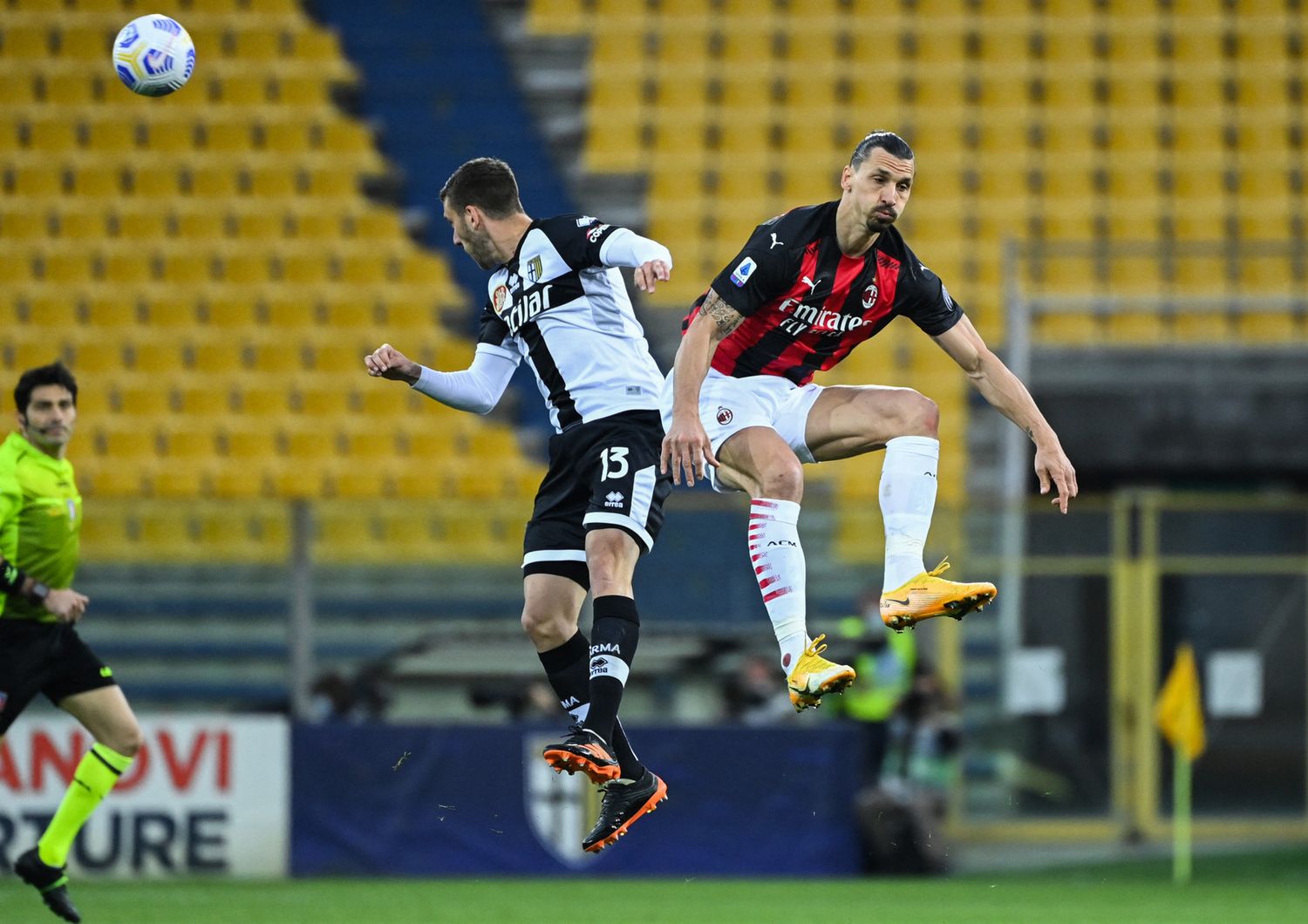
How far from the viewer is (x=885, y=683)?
12.5 m

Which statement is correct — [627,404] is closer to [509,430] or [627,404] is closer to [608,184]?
[509,430]

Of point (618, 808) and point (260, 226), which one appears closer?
point (618, 808)

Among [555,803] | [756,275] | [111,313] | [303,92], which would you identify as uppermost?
[303,92]

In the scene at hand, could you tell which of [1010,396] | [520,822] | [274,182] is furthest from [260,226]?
[1010,396]

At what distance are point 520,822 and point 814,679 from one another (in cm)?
617

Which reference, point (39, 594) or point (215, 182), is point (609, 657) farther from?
point (215, 182)

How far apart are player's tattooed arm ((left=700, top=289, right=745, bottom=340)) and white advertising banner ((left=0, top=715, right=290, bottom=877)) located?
6704mm

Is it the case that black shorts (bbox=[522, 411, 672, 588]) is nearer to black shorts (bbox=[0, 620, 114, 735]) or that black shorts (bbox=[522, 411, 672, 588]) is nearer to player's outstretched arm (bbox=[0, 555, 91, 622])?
player's outstretched arm (bbox=[0, 555, 91, 622])

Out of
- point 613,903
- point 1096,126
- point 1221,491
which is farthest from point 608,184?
point 613,903

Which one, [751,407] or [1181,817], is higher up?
[751,407]

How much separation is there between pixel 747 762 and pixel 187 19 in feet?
29.4

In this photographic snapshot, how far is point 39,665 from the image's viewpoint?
8.79 metres

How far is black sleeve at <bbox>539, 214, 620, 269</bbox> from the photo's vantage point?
22.7 ft

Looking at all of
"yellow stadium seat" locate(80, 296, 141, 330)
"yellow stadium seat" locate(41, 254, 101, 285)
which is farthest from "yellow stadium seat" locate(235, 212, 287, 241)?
"yellow stadium seat" locate(41, 254, 101, 285)
